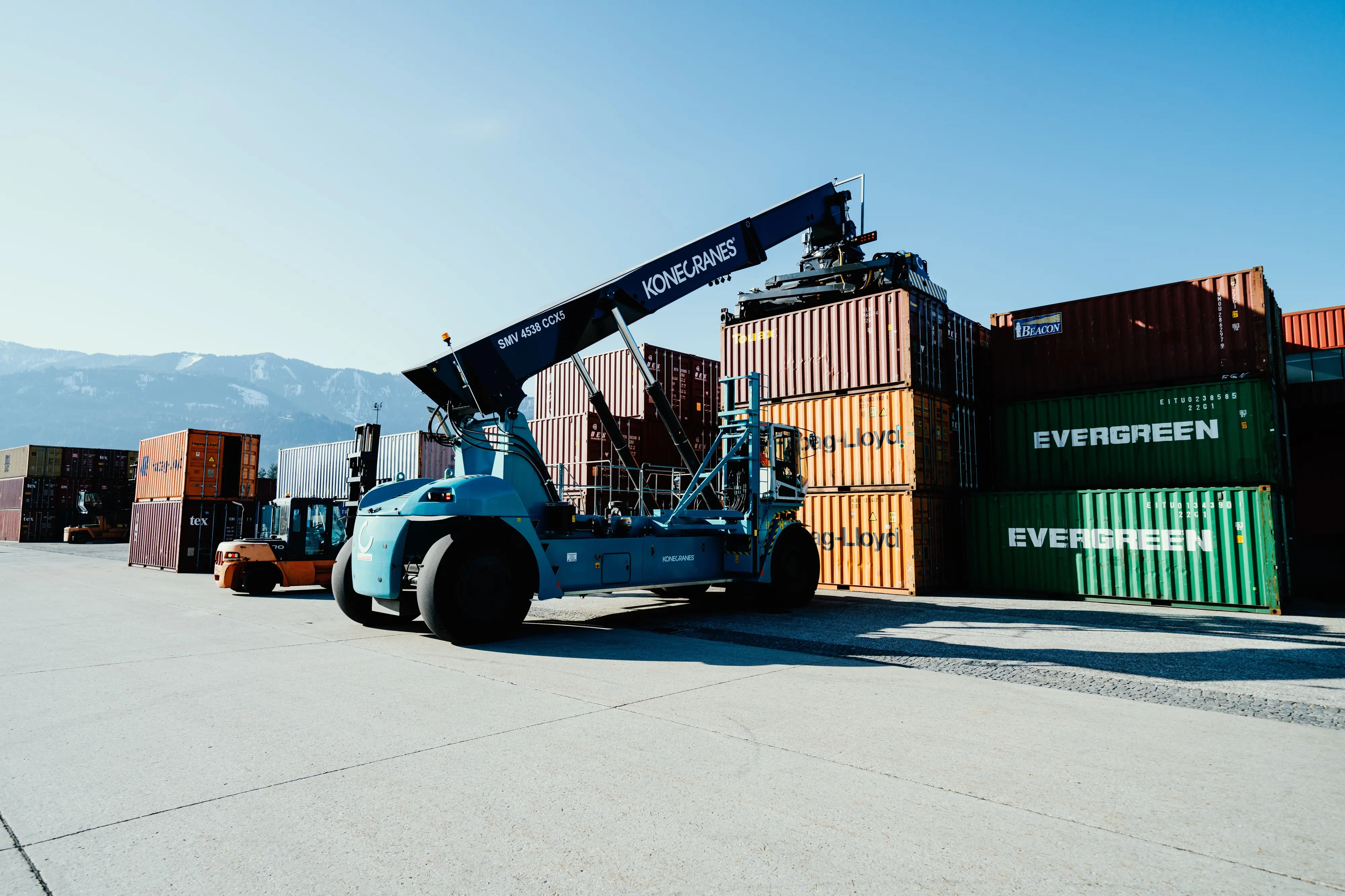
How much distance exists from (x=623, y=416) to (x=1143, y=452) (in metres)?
13.2

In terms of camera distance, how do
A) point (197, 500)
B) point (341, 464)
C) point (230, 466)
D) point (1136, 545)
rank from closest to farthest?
1. point (1136, 545)
2. point (197, 500)
3. point (230, 466)
4. point (341, 464)

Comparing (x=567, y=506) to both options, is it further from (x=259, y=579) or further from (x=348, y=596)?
(x=259, y=579)

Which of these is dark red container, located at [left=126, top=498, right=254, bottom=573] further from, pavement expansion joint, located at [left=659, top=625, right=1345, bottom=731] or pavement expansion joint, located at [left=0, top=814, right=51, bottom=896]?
pavement expansion joint, located at [left=0, top=814, right=51, bottom=896]

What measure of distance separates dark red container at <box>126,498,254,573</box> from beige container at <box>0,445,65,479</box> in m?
28.6

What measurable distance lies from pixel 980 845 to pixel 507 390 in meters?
8.44

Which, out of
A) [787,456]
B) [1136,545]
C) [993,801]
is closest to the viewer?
[993,801]

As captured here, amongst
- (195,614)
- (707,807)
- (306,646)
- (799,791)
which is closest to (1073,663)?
(799,791)

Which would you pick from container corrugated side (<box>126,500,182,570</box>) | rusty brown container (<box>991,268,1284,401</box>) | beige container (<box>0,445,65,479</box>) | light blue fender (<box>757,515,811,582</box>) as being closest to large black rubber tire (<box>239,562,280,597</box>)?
container corrugated side (<box>126,500,182,570</box>)

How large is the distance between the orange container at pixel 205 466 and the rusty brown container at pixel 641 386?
10011 mm

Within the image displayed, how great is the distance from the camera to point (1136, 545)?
1411 cm

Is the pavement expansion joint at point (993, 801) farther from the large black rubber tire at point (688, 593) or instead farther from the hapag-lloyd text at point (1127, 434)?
the hapag-lloyd text at point (1127, 434)

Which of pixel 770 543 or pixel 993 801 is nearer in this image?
pixel 993 801

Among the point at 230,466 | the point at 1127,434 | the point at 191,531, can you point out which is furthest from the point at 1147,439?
the point at 191,531

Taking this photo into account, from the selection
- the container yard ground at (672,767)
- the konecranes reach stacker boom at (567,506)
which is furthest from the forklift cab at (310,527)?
the container yard ground at (672,767)
